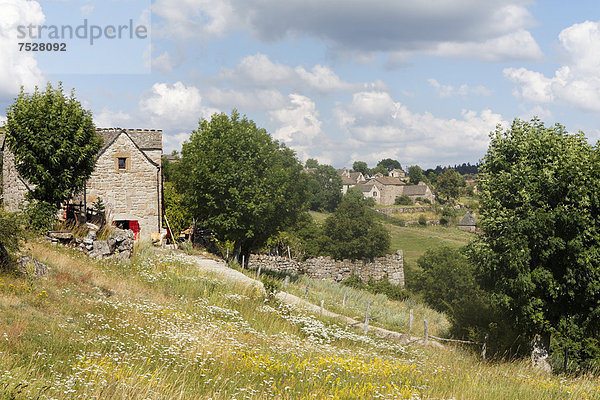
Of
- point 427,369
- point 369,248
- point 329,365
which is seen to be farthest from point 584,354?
point 369,248

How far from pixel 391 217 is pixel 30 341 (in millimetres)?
103492

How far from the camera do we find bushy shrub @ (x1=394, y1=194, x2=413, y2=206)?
13680cm

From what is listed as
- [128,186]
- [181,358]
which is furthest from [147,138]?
[181,358]

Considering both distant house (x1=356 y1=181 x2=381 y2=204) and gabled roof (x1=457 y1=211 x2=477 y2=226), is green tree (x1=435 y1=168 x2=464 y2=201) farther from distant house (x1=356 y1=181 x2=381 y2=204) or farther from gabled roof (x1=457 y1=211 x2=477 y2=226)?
gabled roof (x1=457 y1=211 x2=477 y2=226)

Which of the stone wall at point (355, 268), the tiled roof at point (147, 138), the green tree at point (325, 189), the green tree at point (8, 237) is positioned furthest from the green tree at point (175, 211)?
the green tree at point (325, 189)

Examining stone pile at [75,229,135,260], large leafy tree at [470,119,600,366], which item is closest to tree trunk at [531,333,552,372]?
large leafy tree at [470,119,600,366]

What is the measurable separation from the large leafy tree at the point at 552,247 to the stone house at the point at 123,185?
2365 centimetres

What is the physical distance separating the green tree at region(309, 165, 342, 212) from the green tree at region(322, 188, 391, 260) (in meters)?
59.7

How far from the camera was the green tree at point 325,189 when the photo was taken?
12059 cm

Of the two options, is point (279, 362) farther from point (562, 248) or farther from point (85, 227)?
point (85, 227)

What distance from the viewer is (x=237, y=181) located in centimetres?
3183

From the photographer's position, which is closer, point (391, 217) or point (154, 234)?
point (154, 234)

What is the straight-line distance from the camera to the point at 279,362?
9.54m

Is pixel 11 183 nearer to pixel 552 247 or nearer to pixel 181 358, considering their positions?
pixel 181 358
